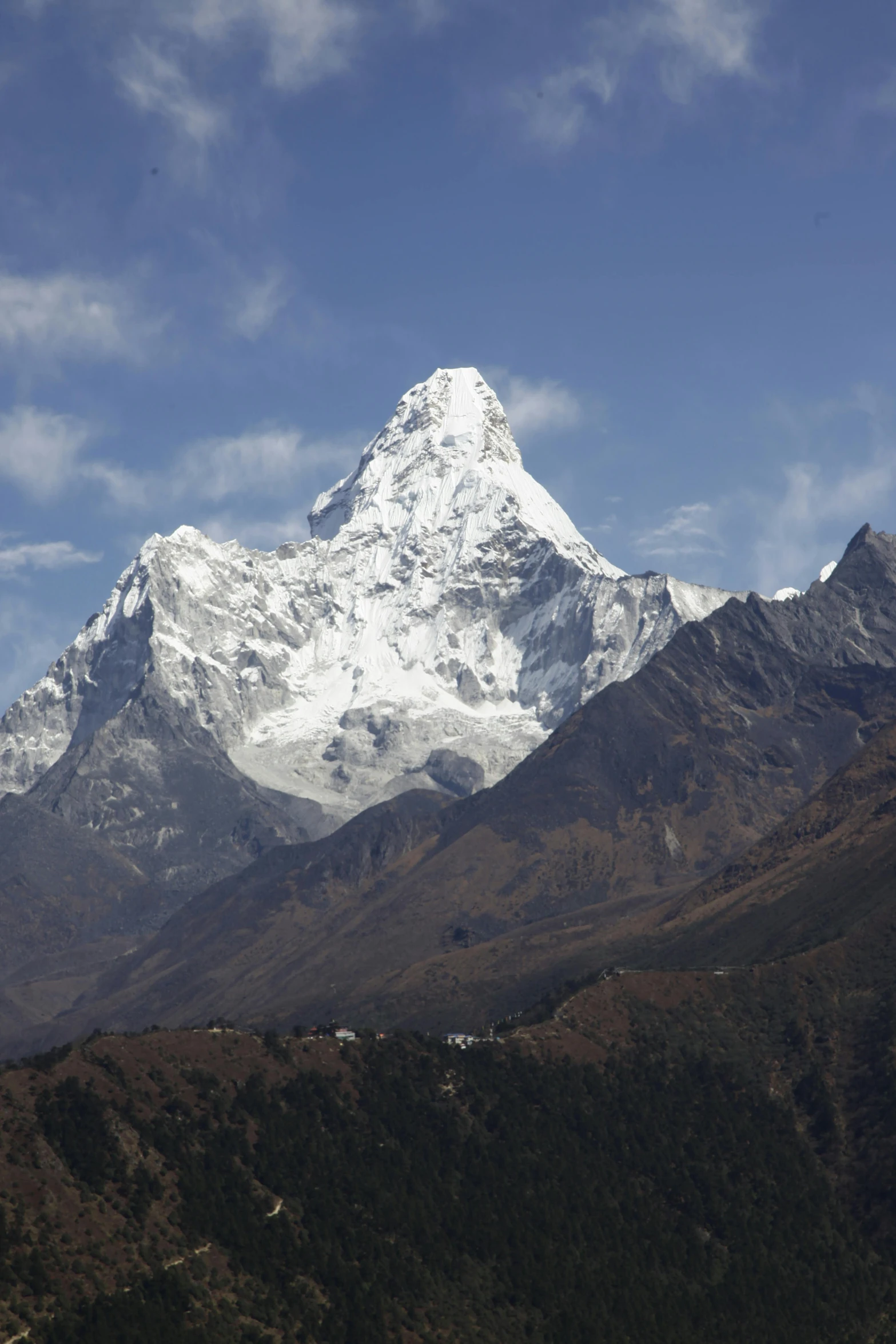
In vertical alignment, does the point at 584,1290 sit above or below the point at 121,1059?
below

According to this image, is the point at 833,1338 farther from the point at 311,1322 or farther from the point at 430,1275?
the point at 311,1322

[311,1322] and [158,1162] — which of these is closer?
[311,1322]

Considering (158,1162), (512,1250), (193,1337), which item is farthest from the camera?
(512,1250)

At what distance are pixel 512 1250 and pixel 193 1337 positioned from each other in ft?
161

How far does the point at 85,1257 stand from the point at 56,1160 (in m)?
14.5

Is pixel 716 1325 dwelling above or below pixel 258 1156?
below

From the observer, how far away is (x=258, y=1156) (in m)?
191

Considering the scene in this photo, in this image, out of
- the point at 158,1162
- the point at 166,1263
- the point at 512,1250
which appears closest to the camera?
the point at 166,1263

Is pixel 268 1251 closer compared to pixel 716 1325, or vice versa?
pixel 268 1251

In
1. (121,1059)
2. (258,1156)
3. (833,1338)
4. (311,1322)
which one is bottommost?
(833,1338)

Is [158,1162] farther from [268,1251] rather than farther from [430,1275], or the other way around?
[430,1275]

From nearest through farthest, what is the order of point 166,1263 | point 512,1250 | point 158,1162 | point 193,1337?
point 193,1337
point 166,1263
point 158,1162
point 512,1250

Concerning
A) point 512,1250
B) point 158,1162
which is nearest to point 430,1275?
point 512,1250

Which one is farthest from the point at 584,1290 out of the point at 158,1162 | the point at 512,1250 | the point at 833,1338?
the point at 158,1162
